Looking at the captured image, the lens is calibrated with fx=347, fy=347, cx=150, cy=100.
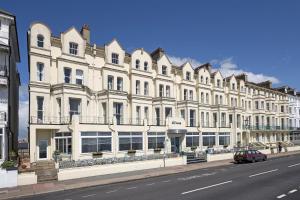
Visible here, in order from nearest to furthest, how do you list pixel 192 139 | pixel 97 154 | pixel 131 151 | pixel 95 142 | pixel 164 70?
pixel 97 154, pixel 95 142, pixel 131 151, pixel 164 70, pixel 192 139

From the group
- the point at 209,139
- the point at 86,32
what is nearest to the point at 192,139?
the point at 209,139

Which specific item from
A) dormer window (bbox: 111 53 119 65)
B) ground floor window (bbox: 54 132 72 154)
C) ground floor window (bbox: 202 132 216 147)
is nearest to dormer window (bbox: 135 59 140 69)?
dormer window (bbox: 111 53 119 65)

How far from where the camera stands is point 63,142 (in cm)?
3328

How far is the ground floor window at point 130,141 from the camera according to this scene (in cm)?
3741

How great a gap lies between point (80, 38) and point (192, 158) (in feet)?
61.6

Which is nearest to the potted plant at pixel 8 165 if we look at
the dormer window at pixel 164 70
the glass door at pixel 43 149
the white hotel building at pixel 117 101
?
the white hotel building at pixel 117 101

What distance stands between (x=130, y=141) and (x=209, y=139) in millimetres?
17217

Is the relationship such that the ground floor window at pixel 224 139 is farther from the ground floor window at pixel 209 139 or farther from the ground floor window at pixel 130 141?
the ground floor window at pixel 130 141

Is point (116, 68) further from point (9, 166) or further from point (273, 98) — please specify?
point (273, 98)

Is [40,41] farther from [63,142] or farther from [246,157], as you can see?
[246,157]

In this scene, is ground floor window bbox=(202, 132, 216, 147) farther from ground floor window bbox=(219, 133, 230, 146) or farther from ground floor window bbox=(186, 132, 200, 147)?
→ ground floor window bbox=(219, 133, 230, 146)

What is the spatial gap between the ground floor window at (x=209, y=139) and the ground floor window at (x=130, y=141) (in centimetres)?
1377

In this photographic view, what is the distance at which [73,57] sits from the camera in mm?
35531

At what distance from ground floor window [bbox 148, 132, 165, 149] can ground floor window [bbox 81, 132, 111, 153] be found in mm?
6528
